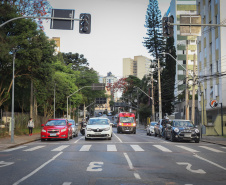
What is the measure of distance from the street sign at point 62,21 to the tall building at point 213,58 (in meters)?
19.8

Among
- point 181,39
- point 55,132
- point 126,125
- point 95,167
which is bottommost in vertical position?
point 95,167

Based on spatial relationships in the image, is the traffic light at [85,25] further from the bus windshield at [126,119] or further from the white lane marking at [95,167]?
the bus windshield at [126,119]

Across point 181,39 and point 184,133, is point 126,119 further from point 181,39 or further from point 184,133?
point 181,39

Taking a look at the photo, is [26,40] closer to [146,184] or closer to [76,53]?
[146,184]

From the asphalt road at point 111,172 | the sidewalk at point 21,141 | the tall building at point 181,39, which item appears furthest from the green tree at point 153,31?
the asphalt road at point 111,172

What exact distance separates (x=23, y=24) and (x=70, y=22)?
650 inches

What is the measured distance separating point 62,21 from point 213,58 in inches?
1069

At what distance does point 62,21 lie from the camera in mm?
14953

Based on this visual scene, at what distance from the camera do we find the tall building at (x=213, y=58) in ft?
116

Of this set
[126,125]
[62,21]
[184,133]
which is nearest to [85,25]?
[62,21]

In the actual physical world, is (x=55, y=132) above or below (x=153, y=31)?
below

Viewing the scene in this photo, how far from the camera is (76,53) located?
294ft

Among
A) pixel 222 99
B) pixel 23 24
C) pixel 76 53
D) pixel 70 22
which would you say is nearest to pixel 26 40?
pixel 23 24

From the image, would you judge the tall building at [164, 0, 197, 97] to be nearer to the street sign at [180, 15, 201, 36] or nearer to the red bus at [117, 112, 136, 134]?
the red bus at [117, 112, 136, 134]
